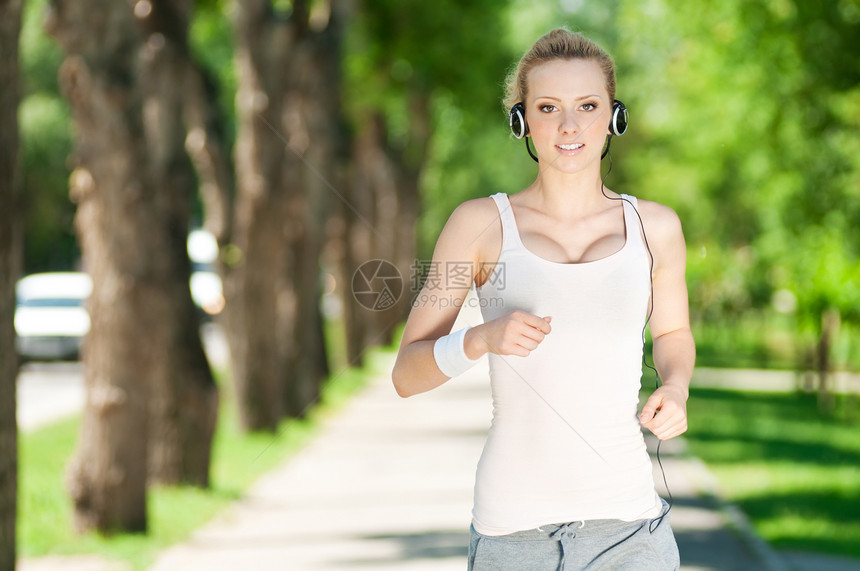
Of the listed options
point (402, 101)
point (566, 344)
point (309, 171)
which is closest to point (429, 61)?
point (402, 101)

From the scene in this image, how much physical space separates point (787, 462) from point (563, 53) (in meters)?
11.1

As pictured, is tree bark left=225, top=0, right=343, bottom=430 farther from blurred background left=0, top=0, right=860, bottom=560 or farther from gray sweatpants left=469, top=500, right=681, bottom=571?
gray sweatpants left=469, top=500, right=681, bottom=571

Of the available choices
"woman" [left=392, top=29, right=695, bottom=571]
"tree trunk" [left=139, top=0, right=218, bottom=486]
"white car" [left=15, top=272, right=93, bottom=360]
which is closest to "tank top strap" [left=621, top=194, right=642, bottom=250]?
"woman" [left=392, top=29, right=695, bottom=571]

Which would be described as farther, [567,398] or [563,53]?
[563,53]

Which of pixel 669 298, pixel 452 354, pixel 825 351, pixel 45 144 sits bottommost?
pixel 825 351

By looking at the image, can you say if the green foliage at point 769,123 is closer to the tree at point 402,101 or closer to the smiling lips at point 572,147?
the tree at point 402,101

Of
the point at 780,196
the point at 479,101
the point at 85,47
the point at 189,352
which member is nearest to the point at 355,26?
the point at 479,101

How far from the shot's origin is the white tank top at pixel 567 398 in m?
2.84

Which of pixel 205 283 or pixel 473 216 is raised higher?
pixel 205 283

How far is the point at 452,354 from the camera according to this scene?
2820 millimetres

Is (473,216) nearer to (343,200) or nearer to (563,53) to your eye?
(563,53)

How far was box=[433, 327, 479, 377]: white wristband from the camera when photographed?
2811 millimetres

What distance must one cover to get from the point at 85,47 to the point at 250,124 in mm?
5971

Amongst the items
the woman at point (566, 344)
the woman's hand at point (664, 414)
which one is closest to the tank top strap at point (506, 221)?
the woman at point (566, 344)
